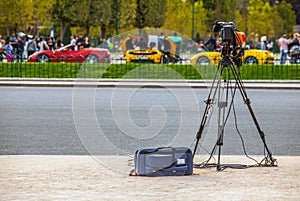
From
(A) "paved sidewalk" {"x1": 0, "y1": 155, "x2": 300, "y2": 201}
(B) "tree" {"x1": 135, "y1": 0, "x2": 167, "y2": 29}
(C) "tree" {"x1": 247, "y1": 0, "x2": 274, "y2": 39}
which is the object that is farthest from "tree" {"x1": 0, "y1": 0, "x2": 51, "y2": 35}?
(A) "paved sidewalk" {"x1": 0, "y1": 155, "x2": 300, "y2": 201}

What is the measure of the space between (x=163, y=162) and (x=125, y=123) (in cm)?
104

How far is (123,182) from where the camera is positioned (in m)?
8.00

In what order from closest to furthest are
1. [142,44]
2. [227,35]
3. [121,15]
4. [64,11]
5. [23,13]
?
[227,35]
[142,44]
[23,13]
[64,11]
[121,15]

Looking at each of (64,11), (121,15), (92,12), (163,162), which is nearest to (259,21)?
(121,15)

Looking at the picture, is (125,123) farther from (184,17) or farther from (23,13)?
(184,17)

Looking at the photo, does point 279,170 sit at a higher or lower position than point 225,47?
lower

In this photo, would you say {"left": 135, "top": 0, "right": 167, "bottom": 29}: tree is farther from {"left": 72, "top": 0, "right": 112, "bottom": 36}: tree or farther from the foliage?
{"left": 72, "top": 0, "right": 112, "bottom": 36}: tree

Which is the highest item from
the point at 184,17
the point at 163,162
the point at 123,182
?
the point at 184,17

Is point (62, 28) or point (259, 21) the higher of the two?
point (259, 21)

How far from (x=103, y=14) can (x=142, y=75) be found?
51.3 meters

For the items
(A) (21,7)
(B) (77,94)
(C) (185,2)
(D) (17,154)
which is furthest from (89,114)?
(C) (185,2)

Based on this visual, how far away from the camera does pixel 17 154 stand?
10.6 meters

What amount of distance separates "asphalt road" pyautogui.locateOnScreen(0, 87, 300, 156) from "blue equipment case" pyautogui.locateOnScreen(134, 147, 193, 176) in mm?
565

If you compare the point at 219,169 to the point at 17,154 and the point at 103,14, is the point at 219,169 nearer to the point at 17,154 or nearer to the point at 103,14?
the point at 17,154
